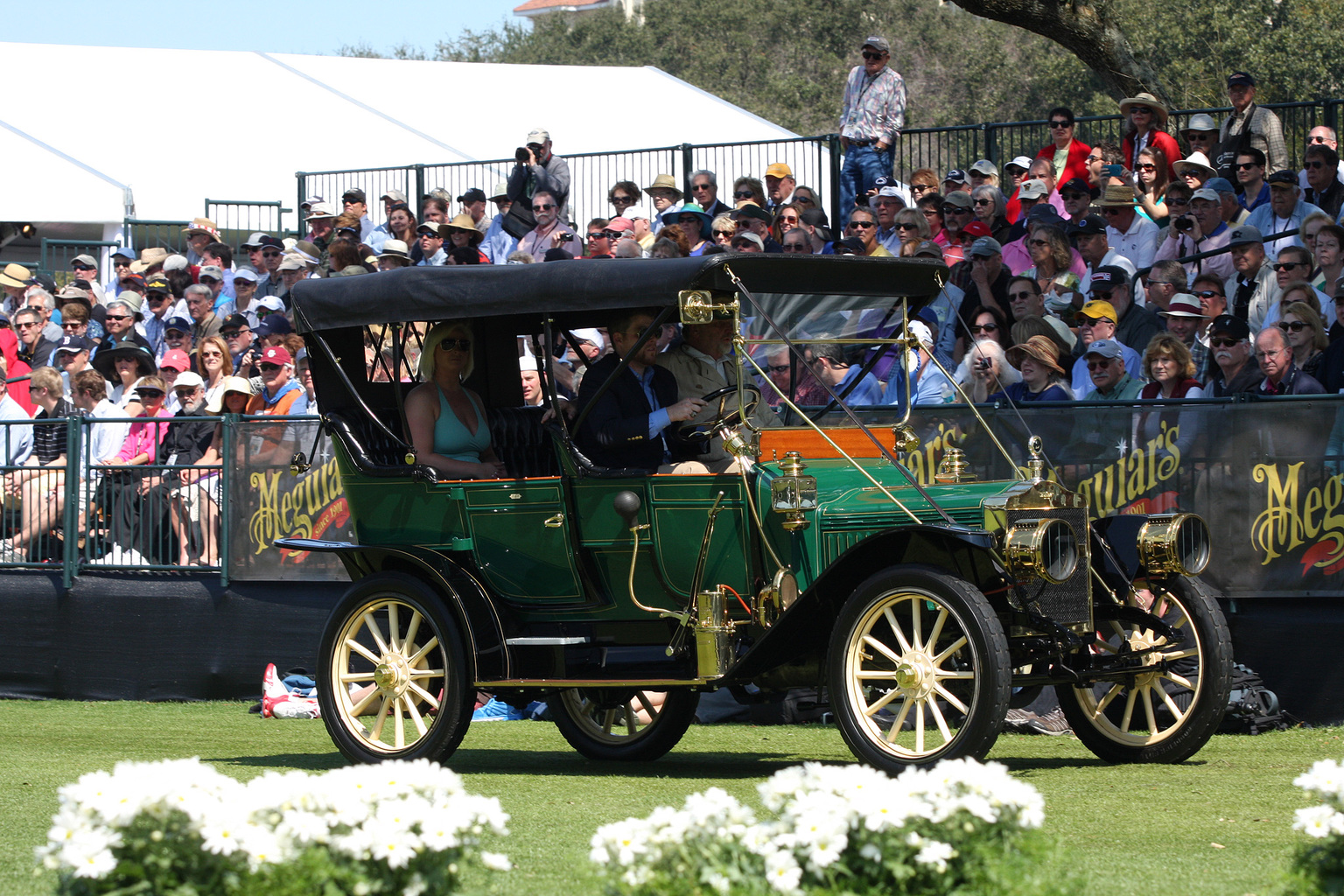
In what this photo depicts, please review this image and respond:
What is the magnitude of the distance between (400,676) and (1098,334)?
5.26 meters

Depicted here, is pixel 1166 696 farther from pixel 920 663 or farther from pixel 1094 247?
pixel 1094 247

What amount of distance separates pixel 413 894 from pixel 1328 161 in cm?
1115

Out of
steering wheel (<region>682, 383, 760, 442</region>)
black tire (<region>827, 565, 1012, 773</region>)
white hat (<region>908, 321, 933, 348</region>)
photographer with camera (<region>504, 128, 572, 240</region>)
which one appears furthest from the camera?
photographer with camera (<region>504, 128, 572, 240</region>)

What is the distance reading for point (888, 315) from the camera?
834 cm

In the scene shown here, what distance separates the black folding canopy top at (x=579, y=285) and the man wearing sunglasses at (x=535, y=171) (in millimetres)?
8904

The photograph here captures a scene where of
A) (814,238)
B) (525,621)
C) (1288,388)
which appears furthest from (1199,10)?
(525,621)

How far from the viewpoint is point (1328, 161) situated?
13.0 metres

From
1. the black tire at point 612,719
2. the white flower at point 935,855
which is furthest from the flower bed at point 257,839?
the black tire at point 612,719

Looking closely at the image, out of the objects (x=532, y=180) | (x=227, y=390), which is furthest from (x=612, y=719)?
(x=532, y=180)

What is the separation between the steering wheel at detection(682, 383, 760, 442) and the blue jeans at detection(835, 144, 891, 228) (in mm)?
8976

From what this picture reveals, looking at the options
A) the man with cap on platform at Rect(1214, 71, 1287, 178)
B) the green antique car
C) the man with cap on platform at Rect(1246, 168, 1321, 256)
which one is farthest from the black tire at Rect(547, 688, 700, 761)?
the man with cap on platform at Rect(1214, 71, 1287, 178)

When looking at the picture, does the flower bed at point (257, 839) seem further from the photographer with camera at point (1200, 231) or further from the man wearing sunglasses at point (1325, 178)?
the man wearing sunglasses at point (1325, 178)

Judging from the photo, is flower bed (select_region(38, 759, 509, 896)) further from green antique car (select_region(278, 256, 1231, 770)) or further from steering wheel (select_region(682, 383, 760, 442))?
steering wheel (select_region(682, 383, 760, 442))

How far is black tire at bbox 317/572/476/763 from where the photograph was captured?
307 inches
